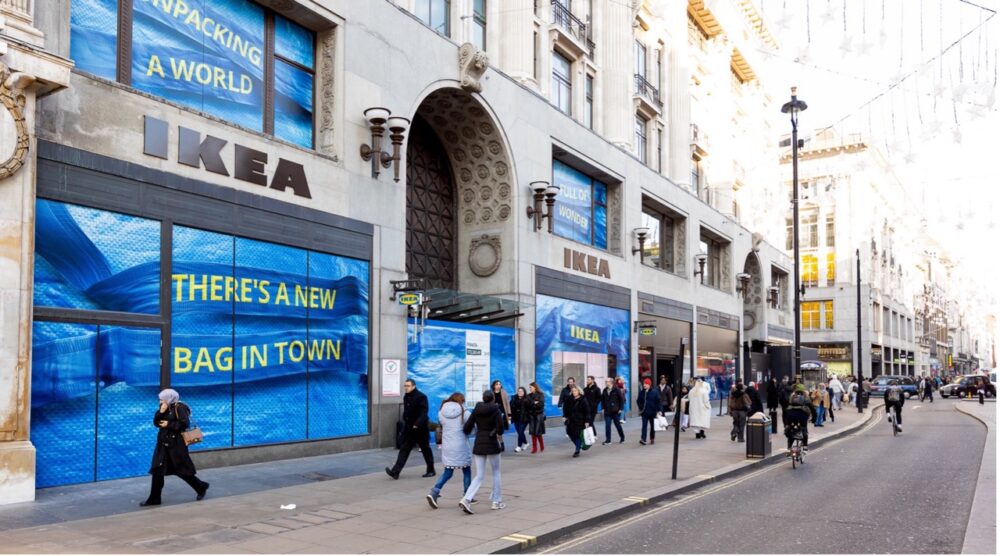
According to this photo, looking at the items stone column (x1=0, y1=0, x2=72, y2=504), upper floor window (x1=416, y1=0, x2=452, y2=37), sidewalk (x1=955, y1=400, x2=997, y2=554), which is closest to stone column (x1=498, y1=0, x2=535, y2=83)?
upper floor window (x1=416, y1=0, x2=452, y2=37)

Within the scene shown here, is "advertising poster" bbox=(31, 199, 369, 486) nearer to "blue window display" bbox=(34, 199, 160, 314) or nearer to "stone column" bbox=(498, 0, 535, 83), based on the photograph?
"blue window display" bbox=(34, 199, 160, 314)

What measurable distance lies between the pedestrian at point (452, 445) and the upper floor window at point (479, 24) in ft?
48.5

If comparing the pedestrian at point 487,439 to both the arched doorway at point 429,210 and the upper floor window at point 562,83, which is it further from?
the upper floor window at point 562,83

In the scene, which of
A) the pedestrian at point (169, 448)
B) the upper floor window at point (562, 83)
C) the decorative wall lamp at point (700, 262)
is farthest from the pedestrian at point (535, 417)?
the decorative wall lamp at point (700, 262)

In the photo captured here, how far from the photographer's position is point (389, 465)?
1515 cm

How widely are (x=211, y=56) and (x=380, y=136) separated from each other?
13.2 ft

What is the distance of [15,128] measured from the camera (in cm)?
1055

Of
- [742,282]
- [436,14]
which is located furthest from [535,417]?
[742,282]

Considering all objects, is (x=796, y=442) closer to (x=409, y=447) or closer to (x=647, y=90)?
(x=409, y=447)

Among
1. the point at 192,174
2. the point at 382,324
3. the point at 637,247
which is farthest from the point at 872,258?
the point at 192,174

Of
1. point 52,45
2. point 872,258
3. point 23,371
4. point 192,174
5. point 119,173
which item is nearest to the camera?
point 23,371

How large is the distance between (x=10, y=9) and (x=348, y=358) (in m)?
8.82

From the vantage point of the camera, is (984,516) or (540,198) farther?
(540,198)

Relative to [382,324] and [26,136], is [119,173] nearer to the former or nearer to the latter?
[26,136]
